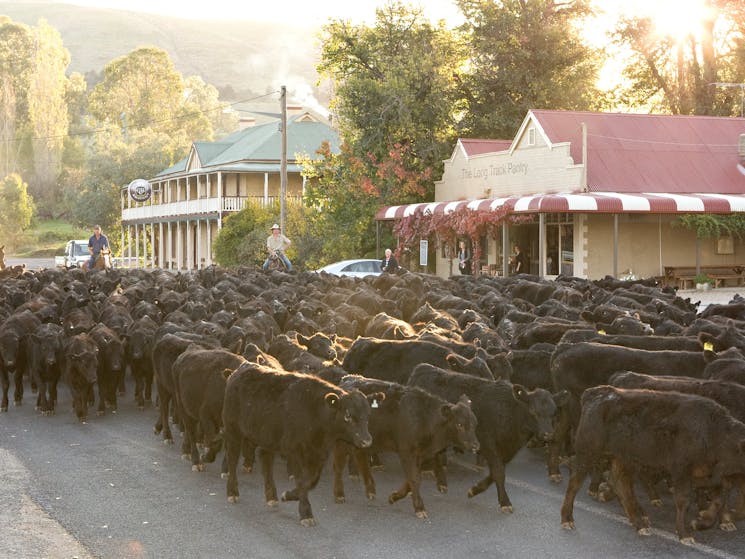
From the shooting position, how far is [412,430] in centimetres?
939

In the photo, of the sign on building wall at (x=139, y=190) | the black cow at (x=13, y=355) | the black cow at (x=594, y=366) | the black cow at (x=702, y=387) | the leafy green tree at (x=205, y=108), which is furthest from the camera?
the leafy green tree at (x=205, y=108)

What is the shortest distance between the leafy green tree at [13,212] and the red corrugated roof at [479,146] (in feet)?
246

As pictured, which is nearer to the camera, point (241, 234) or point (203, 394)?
point (203, 394)

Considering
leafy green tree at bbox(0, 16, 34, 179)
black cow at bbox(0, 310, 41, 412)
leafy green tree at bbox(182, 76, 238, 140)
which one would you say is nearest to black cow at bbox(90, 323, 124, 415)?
black cow at bbox(0, 310, 41, 412)

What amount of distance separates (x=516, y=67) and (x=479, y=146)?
1101cm

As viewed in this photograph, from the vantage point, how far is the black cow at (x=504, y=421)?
31.4 feet

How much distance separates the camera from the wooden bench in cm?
3788

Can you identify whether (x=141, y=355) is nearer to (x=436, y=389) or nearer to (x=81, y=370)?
(x=81, y=370)

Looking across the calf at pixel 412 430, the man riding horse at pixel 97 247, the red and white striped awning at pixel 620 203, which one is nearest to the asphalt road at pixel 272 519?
the calf at pixel 412 430

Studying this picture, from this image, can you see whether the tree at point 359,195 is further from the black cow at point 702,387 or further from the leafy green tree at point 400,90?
the black cow at point 702,387

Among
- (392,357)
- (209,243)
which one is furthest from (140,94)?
(392,357)

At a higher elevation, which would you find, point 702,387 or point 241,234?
point 241,234

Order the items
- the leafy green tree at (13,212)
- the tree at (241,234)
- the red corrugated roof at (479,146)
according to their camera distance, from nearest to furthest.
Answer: the red corrugated roof at (479,146), the tree at (241,234), the leafy green tree at (13,212)

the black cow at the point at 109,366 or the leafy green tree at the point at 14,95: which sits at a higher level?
the leafy green tree at the point at 14,95
